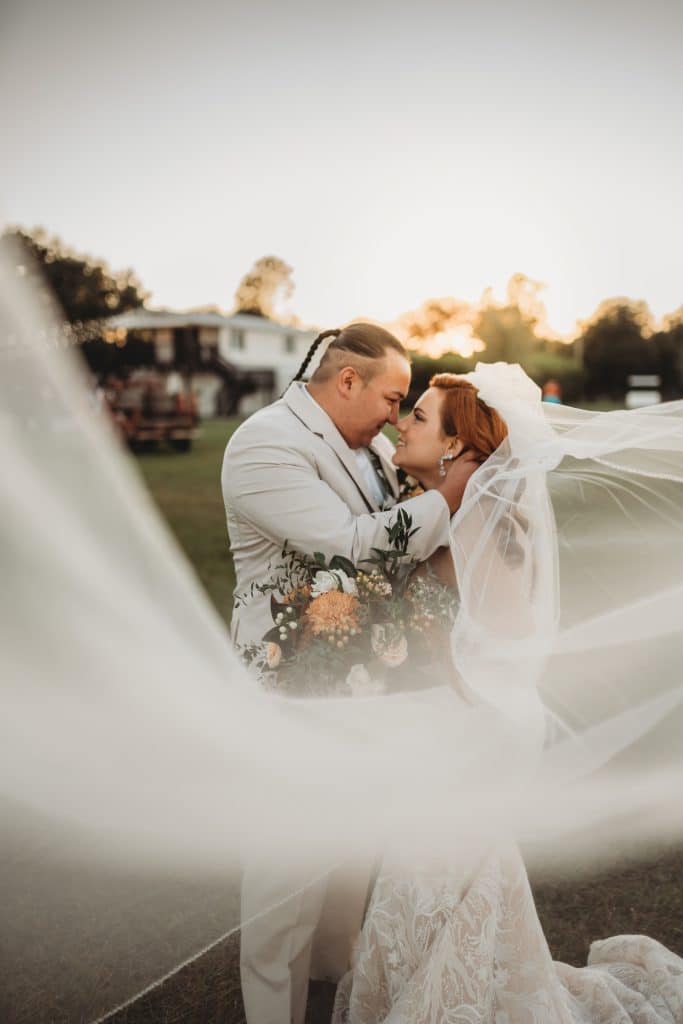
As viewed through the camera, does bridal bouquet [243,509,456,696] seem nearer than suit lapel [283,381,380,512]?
Yes

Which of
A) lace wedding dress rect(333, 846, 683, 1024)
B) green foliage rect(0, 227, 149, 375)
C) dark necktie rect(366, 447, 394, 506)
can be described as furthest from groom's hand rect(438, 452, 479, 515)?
green foliage rect(0, 227, 149, 375)

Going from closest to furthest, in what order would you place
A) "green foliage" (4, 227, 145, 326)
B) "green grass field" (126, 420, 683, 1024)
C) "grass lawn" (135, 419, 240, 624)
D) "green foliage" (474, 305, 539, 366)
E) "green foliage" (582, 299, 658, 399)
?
"green grass field" (126, 420, 683, 1024) → "grass lawn" (135, 419, 240, 624) → "green foliage" (474, 305, 539, 366) → "green foliage" (4, 227, 145, 326) → "green foliage" (582, 299, 658, 399)

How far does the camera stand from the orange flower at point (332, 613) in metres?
2.71

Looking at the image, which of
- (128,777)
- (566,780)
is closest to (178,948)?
(128,777)

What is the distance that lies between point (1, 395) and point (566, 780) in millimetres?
2918

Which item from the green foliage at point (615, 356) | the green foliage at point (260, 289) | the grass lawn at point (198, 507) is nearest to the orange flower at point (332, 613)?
the grass lawn at point (198, 507)

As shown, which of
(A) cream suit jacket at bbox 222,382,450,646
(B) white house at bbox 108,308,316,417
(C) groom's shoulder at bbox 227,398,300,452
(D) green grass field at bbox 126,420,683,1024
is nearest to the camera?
(A) cream suit jacket at bbox 222,382,450,646

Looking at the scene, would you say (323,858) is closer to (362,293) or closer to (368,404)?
(368,404)

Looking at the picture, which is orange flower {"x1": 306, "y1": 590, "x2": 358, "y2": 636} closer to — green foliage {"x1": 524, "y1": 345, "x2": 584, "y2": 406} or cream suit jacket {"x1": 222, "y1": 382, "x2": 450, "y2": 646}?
cream suit jacket {"x1": 222, "y1": 382, "x2": 450, "y2": 646}

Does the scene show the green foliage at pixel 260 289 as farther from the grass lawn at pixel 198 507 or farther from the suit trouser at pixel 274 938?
the suit trouser at pixel 274 938

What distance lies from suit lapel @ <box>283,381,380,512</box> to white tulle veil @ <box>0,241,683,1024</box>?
55 centimetres

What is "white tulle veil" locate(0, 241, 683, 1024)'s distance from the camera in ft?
9.07

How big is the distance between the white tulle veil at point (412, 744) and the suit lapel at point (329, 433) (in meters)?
0.55

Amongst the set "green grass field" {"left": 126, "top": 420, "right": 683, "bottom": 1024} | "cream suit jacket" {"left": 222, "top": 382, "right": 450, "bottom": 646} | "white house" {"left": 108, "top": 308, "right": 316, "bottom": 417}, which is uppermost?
"cream suit jacket" {"left": 222, "top": 382, "right": 450, "bottom": 646}
